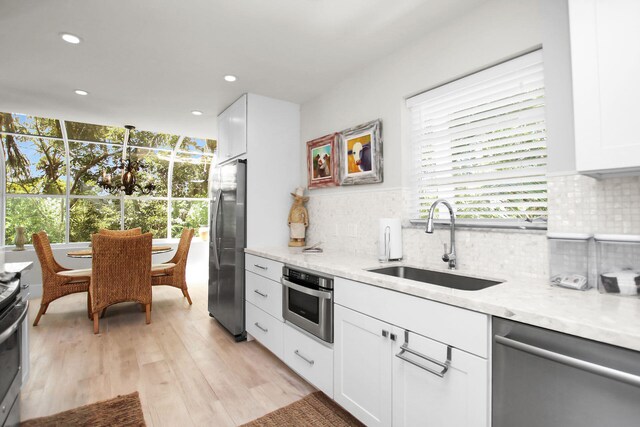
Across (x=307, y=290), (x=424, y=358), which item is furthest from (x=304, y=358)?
(x=424, y=358)

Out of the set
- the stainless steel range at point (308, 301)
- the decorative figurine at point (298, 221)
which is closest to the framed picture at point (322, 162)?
the decorative figurine at point (298, 221)

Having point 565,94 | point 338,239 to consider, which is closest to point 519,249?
point 565,94

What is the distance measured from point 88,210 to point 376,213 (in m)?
5.53

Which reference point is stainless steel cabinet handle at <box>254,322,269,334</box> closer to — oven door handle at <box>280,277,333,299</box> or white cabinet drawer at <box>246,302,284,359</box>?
white cabinet drawer at <box>246,302,284,359</box>

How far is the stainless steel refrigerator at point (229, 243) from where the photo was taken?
310cm

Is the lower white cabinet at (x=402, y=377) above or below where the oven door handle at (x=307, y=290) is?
below

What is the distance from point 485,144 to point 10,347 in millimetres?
2752

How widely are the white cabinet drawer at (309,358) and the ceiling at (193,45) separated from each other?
211 centimetres

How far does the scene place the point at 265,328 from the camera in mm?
2684

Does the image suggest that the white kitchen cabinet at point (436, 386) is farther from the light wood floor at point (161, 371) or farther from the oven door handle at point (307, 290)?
the light wood floor at point (161, 371)

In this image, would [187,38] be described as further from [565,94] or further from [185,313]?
[185,313]

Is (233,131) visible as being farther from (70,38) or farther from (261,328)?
(261,328)

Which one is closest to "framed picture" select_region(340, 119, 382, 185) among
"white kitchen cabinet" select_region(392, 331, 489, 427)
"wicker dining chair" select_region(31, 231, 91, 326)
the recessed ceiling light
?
"white kitchen cabinet" select_region(392, 331, 489, 427)

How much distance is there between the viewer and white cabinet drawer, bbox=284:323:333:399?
6.42 ft
